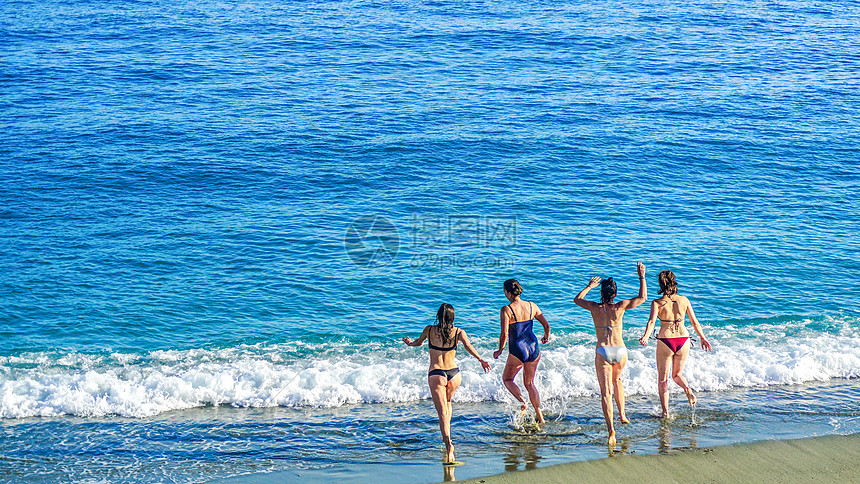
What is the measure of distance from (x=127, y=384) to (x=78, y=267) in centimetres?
640

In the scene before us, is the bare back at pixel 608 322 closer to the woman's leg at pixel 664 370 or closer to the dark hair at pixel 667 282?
the dark hair at pixel 667 282

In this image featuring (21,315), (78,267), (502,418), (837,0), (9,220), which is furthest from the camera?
(837,0)

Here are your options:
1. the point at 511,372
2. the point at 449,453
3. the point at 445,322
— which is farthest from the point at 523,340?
the point at 449,453

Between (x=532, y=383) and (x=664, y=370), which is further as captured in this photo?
(x=664, y=370)

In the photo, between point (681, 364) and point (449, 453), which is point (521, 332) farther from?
point (681, 364)

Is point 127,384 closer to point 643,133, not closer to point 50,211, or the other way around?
point 50,211

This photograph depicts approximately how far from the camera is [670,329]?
9.09 metres

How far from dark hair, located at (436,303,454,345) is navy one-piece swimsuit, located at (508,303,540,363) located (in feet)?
3.76

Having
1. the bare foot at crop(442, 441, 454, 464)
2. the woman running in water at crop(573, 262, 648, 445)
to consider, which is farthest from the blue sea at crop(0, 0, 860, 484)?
the woman running in water at crop(573, 262, 648, 445)

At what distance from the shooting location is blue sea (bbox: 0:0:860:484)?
30.8 feet

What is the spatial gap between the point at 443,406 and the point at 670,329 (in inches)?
133

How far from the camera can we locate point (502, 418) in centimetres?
945

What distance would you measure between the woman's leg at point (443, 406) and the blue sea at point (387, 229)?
282mm

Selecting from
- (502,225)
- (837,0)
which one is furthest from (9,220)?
(837,0)
